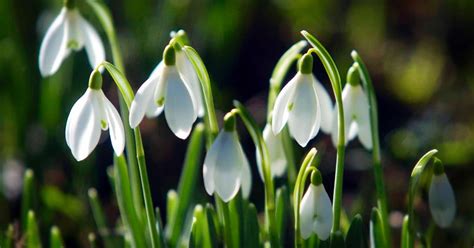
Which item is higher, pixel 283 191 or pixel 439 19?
pixel 439 19

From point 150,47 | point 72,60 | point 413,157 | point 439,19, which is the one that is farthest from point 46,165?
point 439,19

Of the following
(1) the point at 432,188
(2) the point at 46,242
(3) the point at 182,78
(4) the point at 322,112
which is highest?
(3) the point at 182,78

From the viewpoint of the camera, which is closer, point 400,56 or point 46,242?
point 46,242

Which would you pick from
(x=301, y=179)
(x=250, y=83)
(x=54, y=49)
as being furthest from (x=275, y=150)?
(x=250, y=83)

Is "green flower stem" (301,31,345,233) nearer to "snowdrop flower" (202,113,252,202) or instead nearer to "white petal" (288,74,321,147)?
"white petal" (288,74,321,147)

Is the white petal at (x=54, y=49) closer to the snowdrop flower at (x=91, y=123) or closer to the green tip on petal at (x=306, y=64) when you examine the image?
the snowdrop flower at (x=91, y=123)

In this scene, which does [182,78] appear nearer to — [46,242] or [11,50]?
[46,242]

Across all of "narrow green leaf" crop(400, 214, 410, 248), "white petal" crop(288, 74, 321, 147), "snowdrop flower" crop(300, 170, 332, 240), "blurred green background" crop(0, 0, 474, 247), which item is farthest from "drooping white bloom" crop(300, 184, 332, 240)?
"blurred green background" crop(0, 0, 474, 247)
